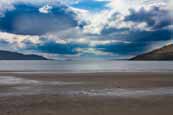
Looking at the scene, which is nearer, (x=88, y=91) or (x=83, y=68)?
(x=88, y=91)

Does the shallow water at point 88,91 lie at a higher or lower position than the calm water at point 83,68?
higher

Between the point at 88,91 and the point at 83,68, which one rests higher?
the point at 88,91

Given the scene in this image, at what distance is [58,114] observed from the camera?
13.1 m

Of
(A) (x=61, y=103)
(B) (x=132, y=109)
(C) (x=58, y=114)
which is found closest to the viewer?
(C) (x=58, y=114)

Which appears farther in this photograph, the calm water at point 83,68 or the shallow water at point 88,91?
the calm water at point 83,68

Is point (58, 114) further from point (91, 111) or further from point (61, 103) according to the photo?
point (61, 103)

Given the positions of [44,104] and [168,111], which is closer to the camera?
[168,111]

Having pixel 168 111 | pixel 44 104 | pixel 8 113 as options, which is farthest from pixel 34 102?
pixel 168 111

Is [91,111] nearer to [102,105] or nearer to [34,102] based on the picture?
[102,105]

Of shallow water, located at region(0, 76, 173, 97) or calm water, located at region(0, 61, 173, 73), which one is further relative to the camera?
calm water, located at region(0, 61, 173, 73)

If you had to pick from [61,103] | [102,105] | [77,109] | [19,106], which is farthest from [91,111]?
[19,106]

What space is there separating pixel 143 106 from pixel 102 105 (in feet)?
7.07

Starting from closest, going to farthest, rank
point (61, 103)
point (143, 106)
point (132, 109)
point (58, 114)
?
point (58, 114)
point (132, 109)
point (143, 106)
point (61, 103)

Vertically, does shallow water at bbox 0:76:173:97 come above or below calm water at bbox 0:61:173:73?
above
